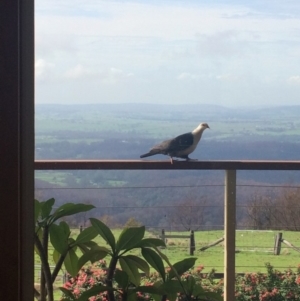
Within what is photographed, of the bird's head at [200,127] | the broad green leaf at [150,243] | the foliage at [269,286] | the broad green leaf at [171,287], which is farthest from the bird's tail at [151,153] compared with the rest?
the foliage at [269,286]

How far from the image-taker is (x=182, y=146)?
1.14 meters

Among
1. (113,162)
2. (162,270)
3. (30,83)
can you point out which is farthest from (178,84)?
(162,270)

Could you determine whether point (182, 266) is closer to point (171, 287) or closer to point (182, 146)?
point (171, 287)

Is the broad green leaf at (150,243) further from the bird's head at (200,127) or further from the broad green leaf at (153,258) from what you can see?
the bird's head at (200,127)

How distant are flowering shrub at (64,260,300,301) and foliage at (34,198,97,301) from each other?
0.19 ft

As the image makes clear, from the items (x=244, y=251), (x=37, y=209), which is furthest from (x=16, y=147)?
(x=244, y=251)

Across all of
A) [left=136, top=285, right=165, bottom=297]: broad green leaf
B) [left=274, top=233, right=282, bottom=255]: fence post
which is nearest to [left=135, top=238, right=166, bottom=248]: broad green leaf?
[left=136, top=285, right=165, bottom=297]: broad green leaf

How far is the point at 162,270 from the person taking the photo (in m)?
1.22

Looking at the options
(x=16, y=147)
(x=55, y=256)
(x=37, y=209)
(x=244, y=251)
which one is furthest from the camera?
(x=244, y=251)

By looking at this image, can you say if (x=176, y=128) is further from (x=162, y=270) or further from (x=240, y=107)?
(x=162, y=270)

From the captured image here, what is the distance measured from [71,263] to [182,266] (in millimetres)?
283

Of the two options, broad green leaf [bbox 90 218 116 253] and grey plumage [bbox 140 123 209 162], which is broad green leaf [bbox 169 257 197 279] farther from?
grey plumage [bbox 140 123 209 162]

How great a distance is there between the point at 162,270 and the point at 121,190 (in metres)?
0.23

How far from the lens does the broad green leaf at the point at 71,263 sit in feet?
3.96
